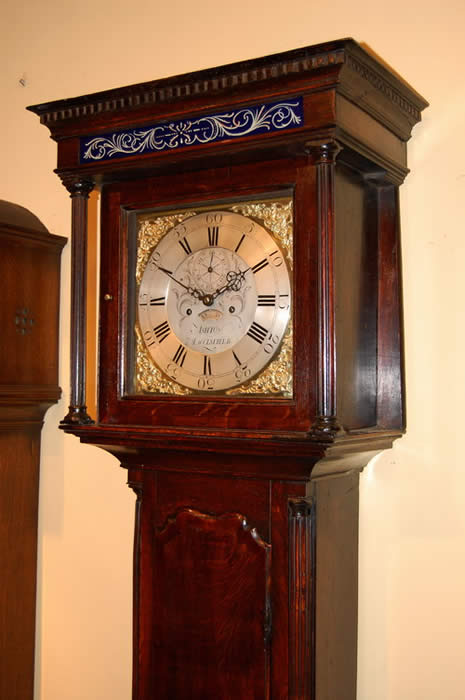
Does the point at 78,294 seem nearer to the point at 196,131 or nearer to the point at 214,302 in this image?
the point at 214,302

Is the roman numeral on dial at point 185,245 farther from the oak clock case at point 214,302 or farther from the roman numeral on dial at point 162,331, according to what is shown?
the roman numeral on dial at point 162,331

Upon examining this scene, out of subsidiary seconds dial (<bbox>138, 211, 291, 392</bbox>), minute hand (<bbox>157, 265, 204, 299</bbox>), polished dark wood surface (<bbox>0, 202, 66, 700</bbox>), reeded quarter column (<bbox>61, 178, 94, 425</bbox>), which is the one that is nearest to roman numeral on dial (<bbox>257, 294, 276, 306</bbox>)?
subsidiary seconds dial (<bbox>138, 211, 291, 392</bbox>)

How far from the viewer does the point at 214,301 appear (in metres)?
1.88

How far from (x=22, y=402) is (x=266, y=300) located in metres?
0.93

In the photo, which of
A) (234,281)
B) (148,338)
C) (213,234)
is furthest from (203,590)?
(213,234)

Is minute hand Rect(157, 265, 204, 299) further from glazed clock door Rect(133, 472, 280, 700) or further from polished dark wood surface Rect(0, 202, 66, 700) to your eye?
polished dark wood surface Rect(0, 202, 66, 700)

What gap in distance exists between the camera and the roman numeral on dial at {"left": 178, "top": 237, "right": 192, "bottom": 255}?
192cm

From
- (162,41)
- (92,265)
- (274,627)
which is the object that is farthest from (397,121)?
(274,627)

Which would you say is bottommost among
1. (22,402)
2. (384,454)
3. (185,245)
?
(384,454)

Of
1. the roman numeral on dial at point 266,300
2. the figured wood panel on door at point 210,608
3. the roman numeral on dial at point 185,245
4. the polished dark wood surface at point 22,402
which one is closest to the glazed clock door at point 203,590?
the figured wood panel on door at point 210,608

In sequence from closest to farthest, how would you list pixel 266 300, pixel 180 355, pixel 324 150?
pixel 324 150
pixel 266 300
pixel 180 355

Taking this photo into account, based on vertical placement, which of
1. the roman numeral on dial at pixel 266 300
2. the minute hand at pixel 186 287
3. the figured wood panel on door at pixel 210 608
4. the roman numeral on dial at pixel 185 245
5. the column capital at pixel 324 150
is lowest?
the figured wood panel on door at pixel 210 608

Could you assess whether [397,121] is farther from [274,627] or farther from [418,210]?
[274,627]

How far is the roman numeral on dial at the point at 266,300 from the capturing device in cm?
180
